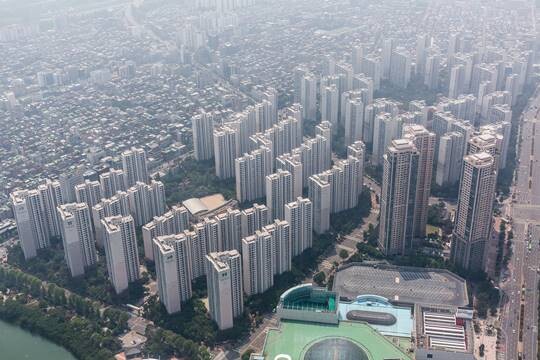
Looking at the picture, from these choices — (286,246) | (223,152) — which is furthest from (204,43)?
(286,246)

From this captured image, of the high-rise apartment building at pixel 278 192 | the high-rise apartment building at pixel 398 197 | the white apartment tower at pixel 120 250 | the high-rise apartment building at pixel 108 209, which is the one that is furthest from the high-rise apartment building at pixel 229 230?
the high-rise apartment building at pixel 398 197

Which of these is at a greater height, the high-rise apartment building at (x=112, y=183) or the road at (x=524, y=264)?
the high-rise apartment building at (x=112, y=183)

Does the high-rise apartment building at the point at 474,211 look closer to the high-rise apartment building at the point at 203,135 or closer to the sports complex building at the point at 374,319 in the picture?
the sports complex building at the point at 374,319

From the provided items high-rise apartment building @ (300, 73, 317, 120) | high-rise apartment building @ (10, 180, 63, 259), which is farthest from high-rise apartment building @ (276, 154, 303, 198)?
high-rise apartment building @ (300, 73, 317, 120)

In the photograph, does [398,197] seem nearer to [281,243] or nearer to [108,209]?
[281,243]

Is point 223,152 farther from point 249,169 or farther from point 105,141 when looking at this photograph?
point 105,141

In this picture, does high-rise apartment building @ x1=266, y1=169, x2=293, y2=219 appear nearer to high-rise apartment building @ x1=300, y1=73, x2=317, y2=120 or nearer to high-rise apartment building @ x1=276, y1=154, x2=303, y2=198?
high-rise apartment building @ x1=276, y1=154, x2=303, y2=198
